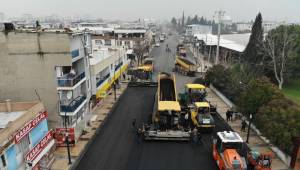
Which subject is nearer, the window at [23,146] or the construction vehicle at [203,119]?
the window at [23,146]

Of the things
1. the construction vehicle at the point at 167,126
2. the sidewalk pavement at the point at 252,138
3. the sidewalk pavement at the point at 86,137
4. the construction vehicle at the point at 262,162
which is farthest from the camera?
the construction vehicle at the point at 167,126

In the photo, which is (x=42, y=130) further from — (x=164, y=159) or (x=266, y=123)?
(x=266, y=123)

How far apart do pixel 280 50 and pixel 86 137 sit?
37961mm

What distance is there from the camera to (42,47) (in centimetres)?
2534

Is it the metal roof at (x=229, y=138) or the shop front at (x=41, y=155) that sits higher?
the metal roof at (x=229, y=138)

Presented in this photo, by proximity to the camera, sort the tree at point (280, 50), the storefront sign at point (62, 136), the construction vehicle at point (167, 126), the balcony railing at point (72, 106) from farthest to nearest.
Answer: the tree at point (280, 50), the construction vehicle at point (167, 126), the balcony railing at point (72, 106), the storefront sign at point (62, 136)

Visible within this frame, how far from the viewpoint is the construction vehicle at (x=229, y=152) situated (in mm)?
19234

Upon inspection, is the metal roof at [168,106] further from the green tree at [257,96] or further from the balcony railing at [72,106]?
the balcony railing at [72,106]

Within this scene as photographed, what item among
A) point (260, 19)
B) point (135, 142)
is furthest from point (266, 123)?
point (260, 19)

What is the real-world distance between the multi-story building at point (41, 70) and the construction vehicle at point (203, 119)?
12.0m

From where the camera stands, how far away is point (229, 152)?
803 inches

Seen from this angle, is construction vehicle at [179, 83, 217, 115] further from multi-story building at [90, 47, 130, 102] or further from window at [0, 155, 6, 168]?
window at [0, 155, 6, 168]

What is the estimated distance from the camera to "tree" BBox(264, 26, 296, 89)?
4559cm

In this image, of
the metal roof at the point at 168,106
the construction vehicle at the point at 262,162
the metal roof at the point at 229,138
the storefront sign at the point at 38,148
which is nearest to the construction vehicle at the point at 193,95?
the metal roof at the point at 168,106
